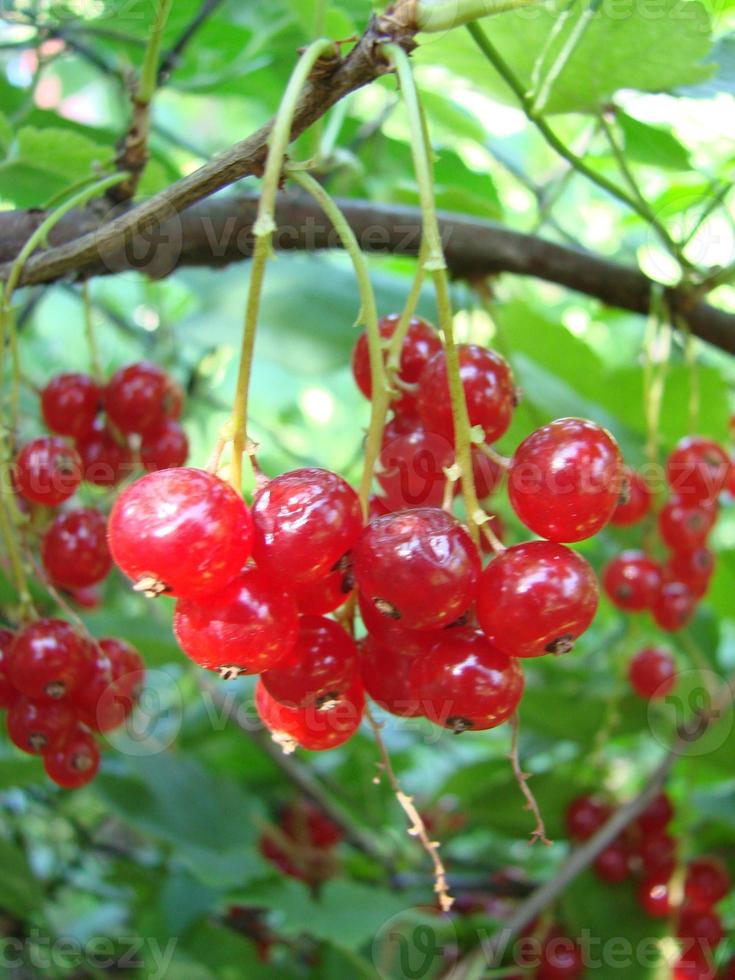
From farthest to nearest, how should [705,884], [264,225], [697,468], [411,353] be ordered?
A: [705,884] → [697,468] → [411,353] → [264,225]

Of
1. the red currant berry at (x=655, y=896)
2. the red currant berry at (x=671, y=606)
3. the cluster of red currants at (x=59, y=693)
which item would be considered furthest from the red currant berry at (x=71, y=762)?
the red currant berry at (x=655, y=896)

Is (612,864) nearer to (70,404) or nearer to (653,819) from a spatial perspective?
(653,819)

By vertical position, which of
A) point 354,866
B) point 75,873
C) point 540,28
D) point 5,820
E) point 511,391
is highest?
point 540,28

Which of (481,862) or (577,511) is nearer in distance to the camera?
(577,511)

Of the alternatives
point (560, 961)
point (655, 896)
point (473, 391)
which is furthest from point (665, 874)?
point (473, 391)

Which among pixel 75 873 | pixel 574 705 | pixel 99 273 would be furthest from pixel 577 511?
pixel 75 873

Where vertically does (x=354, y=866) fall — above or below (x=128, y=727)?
below

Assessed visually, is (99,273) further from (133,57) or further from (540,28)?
(133,57)
